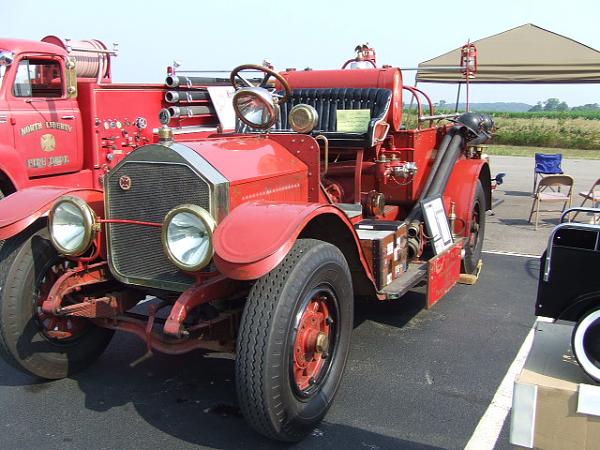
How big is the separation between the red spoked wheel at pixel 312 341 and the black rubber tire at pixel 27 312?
148 cm

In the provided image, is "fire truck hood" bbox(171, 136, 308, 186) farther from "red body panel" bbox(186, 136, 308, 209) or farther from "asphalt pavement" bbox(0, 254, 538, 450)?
"asphalt pavement" bbox(0, 254, 538, 450)

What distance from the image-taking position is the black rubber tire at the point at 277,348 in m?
2.47

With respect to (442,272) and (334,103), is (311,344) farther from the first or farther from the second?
(334,103)

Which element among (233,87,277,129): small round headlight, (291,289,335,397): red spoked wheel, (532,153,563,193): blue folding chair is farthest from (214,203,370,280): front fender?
(532,153,563,193): blue folding chair

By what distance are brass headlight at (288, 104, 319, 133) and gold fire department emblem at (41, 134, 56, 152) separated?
455cm

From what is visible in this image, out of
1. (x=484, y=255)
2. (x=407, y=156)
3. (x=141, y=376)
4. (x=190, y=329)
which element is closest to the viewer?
(x=190, y=329)

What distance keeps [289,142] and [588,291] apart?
6.57 feet

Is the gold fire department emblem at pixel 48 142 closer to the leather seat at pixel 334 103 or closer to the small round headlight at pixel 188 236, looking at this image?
the leather seat at pixel 334 103

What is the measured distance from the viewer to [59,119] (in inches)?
285

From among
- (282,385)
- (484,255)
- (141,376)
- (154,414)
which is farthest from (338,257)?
(484,255)

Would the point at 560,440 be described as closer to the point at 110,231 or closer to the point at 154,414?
the point at 154,414

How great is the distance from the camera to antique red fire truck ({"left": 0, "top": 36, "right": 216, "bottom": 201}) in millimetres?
6797

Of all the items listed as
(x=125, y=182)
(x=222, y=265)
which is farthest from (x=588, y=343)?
(x=125, y=182)

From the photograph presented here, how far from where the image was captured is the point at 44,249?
129 inches
